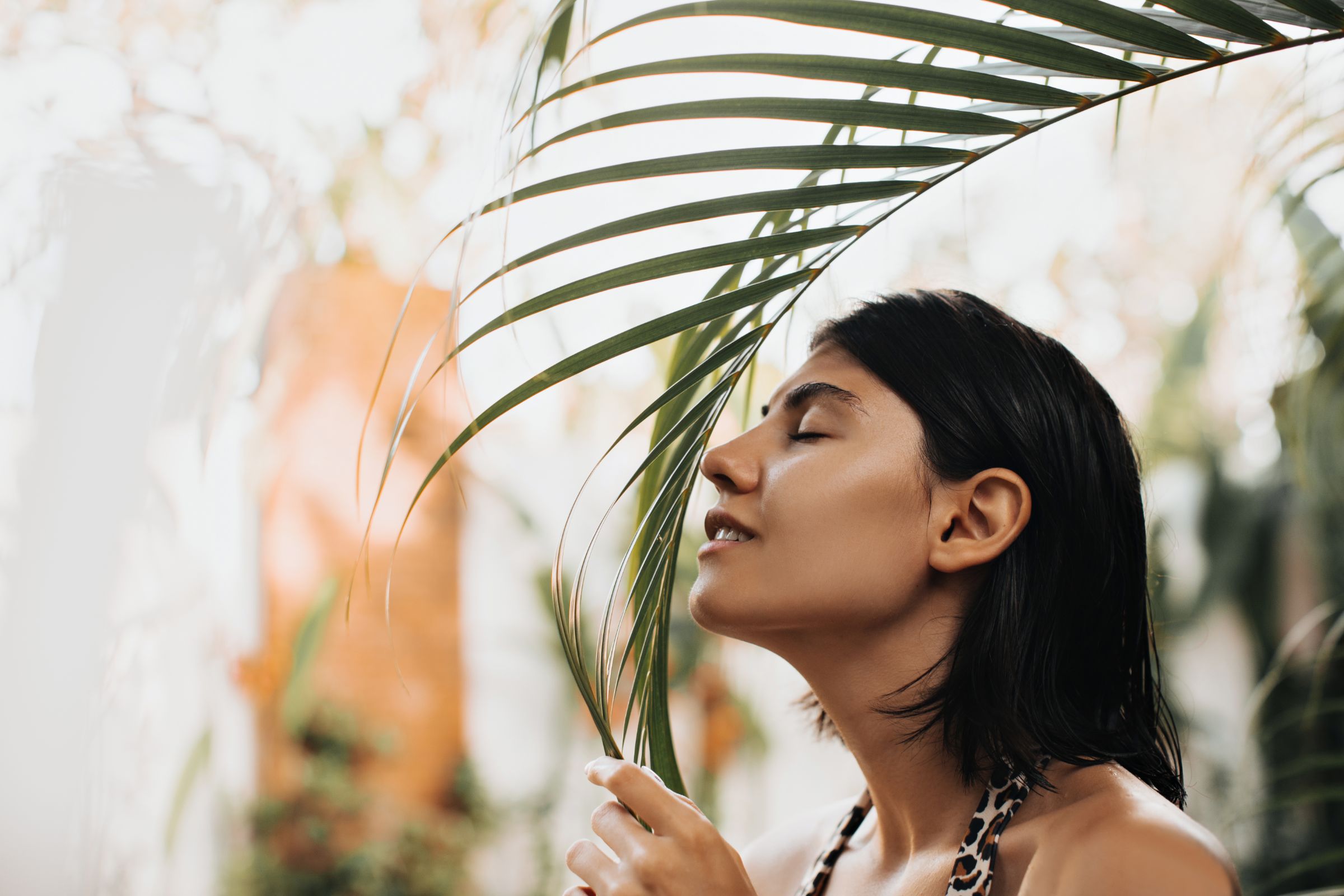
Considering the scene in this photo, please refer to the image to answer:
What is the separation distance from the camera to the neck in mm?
1034

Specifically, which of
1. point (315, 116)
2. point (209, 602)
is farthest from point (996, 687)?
point (315, 116)

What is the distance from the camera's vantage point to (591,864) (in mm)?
883

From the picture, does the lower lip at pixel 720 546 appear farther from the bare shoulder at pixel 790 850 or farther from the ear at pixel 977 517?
the bare shoulder at pixel 790 850

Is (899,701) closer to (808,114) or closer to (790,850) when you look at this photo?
(790,850)

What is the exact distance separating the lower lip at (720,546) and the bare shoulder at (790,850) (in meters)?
0.47

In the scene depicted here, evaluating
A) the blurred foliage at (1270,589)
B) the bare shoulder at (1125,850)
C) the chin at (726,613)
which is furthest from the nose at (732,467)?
the blurred foliage at (1270,589)

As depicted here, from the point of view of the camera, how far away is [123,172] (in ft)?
8.60

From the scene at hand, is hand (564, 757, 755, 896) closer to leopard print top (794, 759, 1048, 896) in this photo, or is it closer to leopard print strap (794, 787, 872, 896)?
leopard print top (794, 759, 1048, 896)

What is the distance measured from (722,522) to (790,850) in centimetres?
53

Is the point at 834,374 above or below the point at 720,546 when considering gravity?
above

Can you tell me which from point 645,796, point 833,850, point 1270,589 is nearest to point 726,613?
point 645,796

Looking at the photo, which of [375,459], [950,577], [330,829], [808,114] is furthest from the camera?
[375,459]

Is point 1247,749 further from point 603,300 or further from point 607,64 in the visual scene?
point 603,300

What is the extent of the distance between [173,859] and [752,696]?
301 cm
